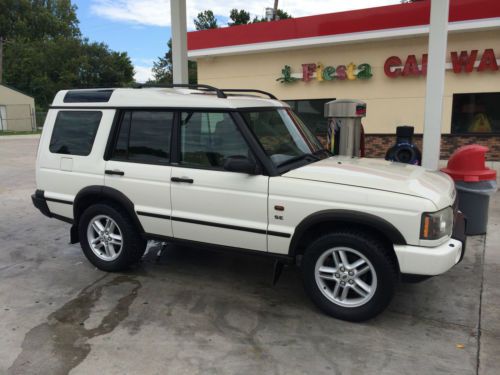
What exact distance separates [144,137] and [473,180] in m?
4.22

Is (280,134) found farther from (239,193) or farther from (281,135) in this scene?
(239,193)

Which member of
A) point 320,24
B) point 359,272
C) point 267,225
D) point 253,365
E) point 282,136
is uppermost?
point 320,24

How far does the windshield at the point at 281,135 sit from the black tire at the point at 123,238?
1.68m

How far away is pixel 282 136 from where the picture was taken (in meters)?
4.39

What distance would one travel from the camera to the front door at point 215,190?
394 cm

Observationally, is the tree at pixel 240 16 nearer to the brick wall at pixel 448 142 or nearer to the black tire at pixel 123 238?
the brick wall at pixel 448 142

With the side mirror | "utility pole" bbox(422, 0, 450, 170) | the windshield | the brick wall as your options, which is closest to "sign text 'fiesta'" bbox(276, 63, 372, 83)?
the brick wall

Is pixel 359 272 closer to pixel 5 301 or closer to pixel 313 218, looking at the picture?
pixel 313 218

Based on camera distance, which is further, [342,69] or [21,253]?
[342,69]

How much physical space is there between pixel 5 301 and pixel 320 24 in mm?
11339

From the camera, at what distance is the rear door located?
4.38 meters

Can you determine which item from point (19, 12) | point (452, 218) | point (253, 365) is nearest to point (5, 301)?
point (253, 365)

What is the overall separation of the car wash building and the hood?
8659 mm

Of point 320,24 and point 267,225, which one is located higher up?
point 320,24
